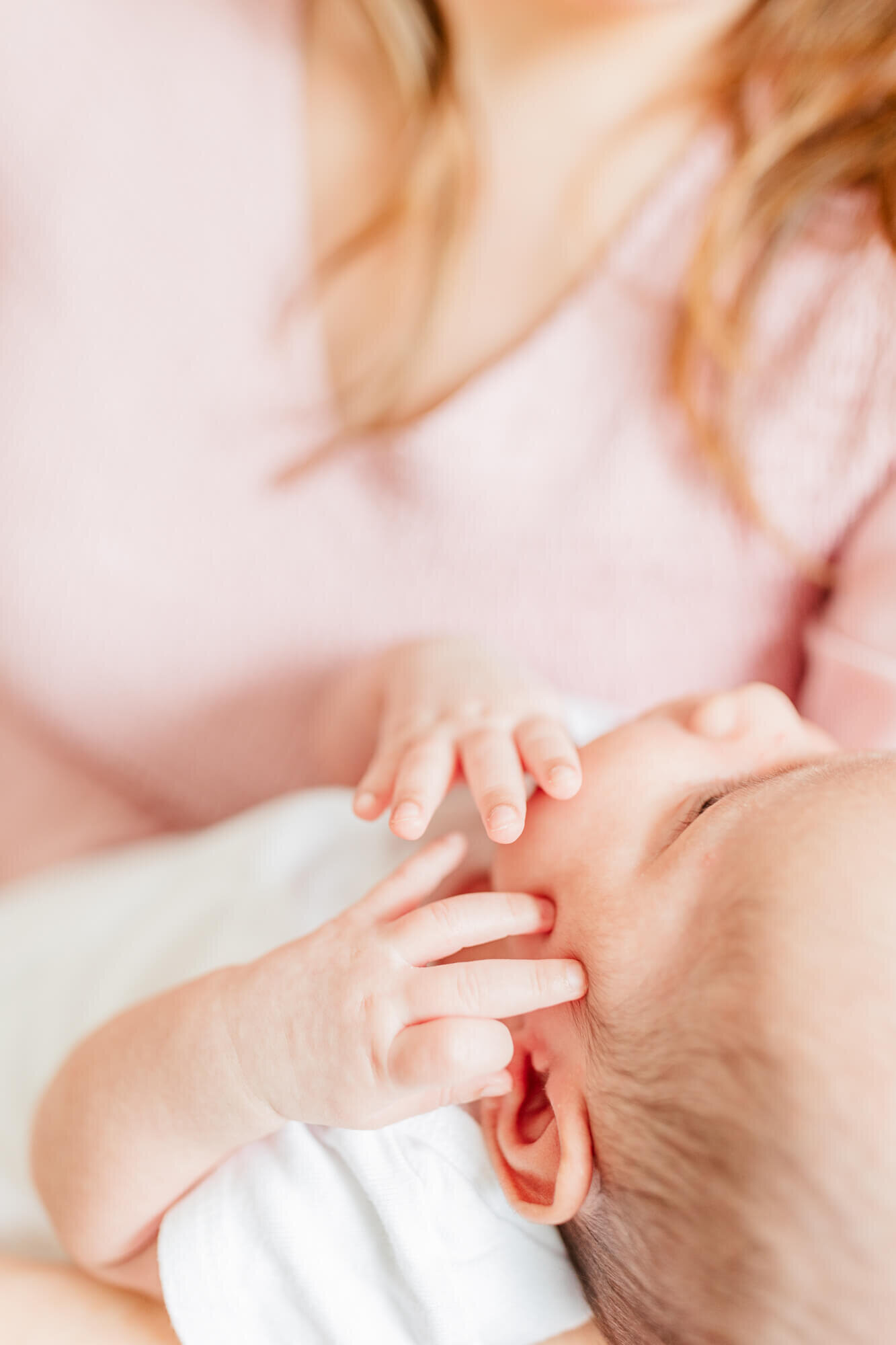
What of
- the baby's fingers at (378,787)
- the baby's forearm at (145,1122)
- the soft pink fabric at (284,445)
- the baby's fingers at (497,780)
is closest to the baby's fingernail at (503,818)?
the baby's fingers at (497,780)

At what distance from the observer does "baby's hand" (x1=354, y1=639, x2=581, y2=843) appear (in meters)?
0.64

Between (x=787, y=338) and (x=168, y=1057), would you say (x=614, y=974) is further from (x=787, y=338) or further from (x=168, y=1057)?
(x=787, y=338)

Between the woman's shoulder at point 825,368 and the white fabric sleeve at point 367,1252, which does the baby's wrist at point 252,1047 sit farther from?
the woman's shoulder at point 825,368

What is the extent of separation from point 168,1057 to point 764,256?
2.59 ft

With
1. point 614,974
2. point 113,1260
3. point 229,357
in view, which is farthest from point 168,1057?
point 229,357

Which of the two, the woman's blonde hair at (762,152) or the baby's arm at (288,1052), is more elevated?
the woman's blonde hair at (762,152)

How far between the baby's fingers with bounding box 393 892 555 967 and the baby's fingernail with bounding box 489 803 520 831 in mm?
48

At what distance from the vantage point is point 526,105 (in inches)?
36.2

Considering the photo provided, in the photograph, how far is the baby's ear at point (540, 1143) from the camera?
571 millimetres

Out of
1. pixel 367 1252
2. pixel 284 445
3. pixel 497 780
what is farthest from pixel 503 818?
pixel 284 445

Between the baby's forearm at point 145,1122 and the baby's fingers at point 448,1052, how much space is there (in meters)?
0.13

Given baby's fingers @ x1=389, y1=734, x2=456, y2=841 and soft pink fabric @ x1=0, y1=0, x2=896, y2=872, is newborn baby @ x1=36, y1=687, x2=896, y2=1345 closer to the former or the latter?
baby's fingers @ x1=389, y1=734, x2=456, y2=841

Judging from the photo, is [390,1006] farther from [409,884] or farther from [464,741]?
[464,741]

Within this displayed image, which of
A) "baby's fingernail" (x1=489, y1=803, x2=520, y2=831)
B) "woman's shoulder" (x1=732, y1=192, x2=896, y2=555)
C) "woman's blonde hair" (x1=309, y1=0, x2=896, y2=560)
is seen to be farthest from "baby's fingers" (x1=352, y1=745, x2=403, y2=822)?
"woman's shoulder" (x1=732, y1=192, x2=896, y2=555)
